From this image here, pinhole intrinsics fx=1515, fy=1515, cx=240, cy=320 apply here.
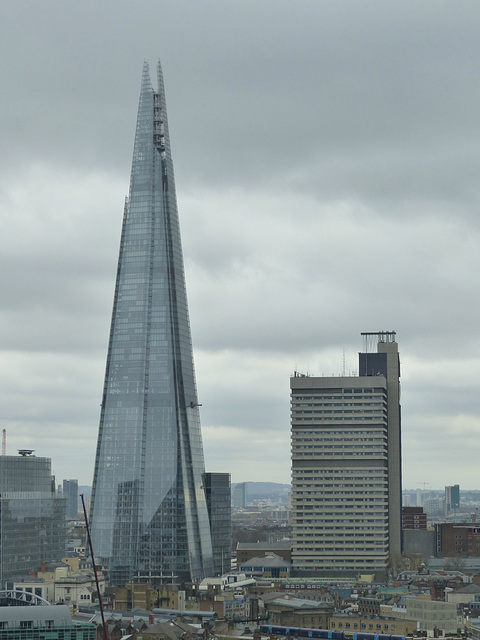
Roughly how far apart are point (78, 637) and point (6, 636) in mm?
8822

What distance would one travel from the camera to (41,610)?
18675 cm

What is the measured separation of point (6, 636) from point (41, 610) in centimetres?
556

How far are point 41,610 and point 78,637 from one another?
18.6 ft

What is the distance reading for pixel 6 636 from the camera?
602 ft

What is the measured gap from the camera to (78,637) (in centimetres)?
18600
